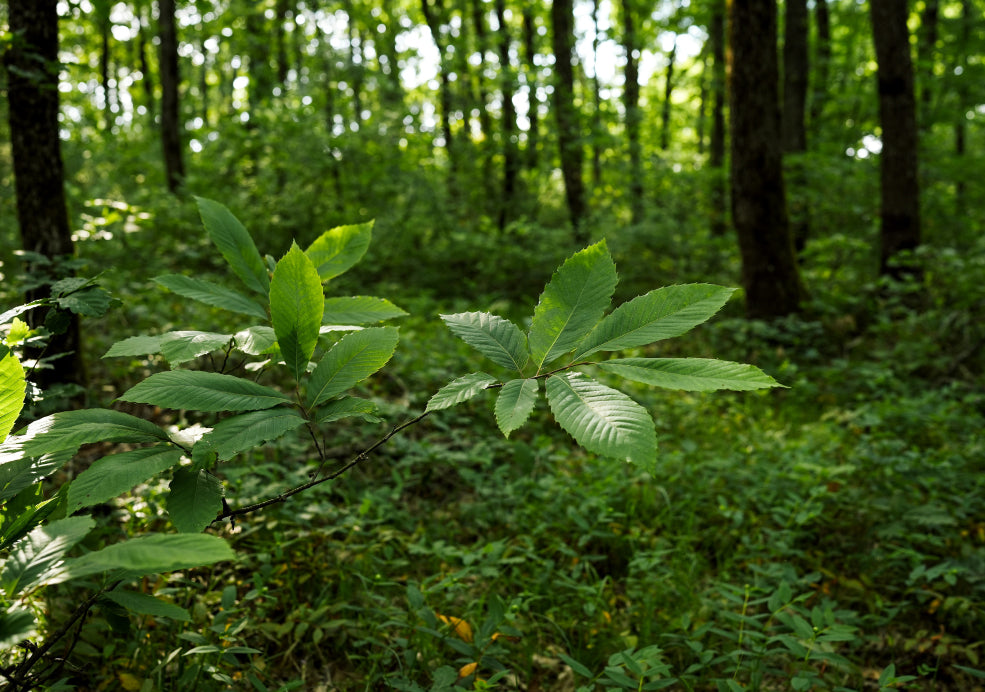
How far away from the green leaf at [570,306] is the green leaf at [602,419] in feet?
0.20

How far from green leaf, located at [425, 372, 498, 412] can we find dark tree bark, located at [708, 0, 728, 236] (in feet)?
32.6

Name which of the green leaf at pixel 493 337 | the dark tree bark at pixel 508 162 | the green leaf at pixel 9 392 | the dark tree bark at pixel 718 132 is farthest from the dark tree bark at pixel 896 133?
the green leaf at pixel 9 392

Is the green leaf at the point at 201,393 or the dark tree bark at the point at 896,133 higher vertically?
the dark tree bark at the point at 896,133

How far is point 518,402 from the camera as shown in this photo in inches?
37.0

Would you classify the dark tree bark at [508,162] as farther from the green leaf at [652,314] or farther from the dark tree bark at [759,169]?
the green leaf at [652,314]

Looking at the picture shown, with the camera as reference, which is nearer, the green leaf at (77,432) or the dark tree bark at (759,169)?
the green leaf at (77,432)

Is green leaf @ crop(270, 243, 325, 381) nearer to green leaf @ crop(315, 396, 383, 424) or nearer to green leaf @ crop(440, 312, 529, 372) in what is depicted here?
green leaf @ crop(315, 396, 383, 424)

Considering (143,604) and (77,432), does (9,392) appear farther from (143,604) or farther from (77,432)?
(143,604)

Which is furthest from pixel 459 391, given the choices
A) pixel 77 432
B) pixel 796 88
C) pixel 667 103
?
pixel 667 103

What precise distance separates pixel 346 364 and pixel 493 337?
261 millimetres

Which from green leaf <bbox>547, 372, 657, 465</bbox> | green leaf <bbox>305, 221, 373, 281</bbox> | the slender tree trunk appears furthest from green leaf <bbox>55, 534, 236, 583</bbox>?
the slender tree trunk

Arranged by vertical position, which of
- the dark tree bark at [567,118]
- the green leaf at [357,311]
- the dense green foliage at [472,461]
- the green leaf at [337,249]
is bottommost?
the dense green foliage at [472,461]

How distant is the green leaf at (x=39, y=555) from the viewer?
771mm

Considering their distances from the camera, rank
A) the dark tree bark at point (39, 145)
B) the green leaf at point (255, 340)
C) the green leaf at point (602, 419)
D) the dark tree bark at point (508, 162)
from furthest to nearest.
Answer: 1. the dark tree bark at point (508, 162)
2. the dark tree bark at point (39, 145)
3. the green leaf at point (255, 340)
4. the green leaf at point (602, 419)
